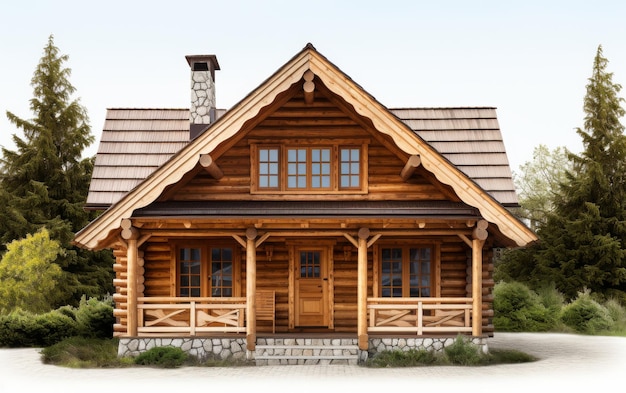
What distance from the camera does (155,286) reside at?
1730 cm

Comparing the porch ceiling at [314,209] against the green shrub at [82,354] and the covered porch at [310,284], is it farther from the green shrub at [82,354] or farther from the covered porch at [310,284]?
the green shrub at [82,354]

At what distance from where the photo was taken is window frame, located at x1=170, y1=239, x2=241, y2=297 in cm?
1711

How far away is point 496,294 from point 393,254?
928cm

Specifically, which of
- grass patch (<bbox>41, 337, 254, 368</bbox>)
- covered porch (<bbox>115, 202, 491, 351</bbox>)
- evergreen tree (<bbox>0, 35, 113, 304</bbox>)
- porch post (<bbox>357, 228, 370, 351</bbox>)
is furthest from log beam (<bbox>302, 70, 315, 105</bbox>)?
evergreen tree (<bbox>0, 35, 113, 304</bbox>)

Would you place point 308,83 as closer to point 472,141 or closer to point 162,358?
point 472,141

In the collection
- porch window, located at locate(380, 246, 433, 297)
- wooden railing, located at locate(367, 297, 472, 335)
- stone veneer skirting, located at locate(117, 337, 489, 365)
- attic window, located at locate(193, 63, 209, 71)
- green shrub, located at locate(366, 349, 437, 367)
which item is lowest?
green shrub, located at locate(366, 349, 437, 367)

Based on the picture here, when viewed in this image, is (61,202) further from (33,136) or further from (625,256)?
(625,256)

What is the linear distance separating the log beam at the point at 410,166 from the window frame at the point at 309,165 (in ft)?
3.08

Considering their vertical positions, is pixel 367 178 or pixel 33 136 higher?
pixel 33 136

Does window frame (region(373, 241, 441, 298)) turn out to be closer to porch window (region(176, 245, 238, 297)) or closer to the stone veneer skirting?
the stone veneer skirting

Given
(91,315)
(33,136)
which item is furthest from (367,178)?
(33,136)

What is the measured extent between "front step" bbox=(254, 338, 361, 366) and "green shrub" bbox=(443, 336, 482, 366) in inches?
78.1

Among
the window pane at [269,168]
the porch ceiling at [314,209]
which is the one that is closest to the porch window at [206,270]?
the porch ceiling at [314,209]

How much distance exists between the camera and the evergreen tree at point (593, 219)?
95.4ft
